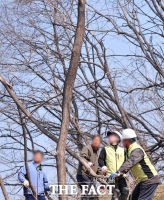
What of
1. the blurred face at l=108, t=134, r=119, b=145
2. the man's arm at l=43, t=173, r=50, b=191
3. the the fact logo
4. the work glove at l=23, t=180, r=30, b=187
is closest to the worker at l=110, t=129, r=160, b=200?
the the fact logo

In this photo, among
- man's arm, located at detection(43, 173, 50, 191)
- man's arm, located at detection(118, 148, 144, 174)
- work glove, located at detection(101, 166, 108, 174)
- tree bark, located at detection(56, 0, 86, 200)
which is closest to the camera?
man's arm, located at detection(118, 148, 144, 174)

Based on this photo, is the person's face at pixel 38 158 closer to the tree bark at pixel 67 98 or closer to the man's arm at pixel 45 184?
the man's arm at pixel 45 184

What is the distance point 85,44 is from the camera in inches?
570

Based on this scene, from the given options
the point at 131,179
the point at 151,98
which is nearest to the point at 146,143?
the point at 151,98

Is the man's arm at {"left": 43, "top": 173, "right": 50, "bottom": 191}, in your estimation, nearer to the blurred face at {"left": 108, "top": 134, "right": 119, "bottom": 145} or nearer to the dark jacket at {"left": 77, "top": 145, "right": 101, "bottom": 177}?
the dark jacket at {"left": 77, "top": 145, "right": 101, "bottom": 177}

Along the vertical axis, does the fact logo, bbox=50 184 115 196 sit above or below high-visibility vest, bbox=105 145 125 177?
below

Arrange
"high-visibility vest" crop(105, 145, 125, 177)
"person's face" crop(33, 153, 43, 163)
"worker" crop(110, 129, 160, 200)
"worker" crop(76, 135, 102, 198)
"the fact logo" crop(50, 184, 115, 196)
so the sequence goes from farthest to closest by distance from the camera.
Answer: "person's face" crop(33, 153, 43, 163), "worker" crop(76, 135, 102, 198), "high-visibility vest" crop(105, 145, 125, 177), "the fact logo" crop(50, 184, 115, 196), "worker" crop(110, 129, 160, 200)

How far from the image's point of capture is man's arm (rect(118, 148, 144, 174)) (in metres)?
7.15

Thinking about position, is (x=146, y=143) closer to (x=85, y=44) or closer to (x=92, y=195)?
(x=85, y=44)

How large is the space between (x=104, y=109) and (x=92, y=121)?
1.50 ft

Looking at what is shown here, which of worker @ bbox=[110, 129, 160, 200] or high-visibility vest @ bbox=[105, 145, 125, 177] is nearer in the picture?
worker @ bbox=[110, 129, 160, 200]

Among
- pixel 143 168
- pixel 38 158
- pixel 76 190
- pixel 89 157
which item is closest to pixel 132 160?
pixel 143 168

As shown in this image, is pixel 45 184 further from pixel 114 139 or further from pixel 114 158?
pixel 114 139

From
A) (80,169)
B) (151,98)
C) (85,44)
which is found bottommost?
(80,169)
